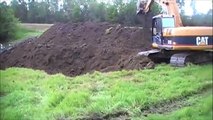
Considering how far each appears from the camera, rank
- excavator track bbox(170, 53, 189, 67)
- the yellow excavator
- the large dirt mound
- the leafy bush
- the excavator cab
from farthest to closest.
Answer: the large dirt mound, the leafy bush, the excavator cab, excavator track bbox(170, 53, 189, 67), the yellow excavator

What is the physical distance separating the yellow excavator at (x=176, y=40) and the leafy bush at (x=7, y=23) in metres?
0.72

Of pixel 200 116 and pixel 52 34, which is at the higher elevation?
pixel 52 34

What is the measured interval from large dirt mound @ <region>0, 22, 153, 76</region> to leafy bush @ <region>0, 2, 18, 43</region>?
19 centimetres

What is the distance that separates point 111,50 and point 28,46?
→ 725 millimetres

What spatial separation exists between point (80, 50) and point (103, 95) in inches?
21.4

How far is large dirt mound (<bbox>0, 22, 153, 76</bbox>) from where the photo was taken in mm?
3012

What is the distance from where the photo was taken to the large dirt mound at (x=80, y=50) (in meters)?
3.01

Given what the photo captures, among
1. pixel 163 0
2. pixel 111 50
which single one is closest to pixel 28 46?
pixel 111 50

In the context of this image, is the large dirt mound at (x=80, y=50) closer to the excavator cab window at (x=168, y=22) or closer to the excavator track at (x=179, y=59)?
the excavator cab window at (x=168, y=22)

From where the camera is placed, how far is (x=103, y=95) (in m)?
2.80

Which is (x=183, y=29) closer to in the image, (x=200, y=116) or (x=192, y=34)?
(x=192, y=34)

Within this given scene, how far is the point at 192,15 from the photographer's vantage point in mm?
2135

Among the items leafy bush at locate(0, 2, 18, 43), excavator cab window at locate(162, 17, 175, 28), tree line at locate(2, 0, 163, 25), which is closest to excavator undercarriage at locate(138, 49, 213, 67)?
excavator cab window at locate(162, 17, 175, 28)

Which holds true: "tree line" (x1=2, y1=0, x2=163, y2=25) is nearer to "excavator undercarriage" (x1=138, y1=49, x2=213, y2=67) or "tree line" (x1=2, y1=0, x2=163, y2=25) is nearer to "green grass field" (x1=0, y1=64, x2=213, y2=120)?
"excavator undercarriage" (x1=138, y1=49, x2=213, y2=67)
